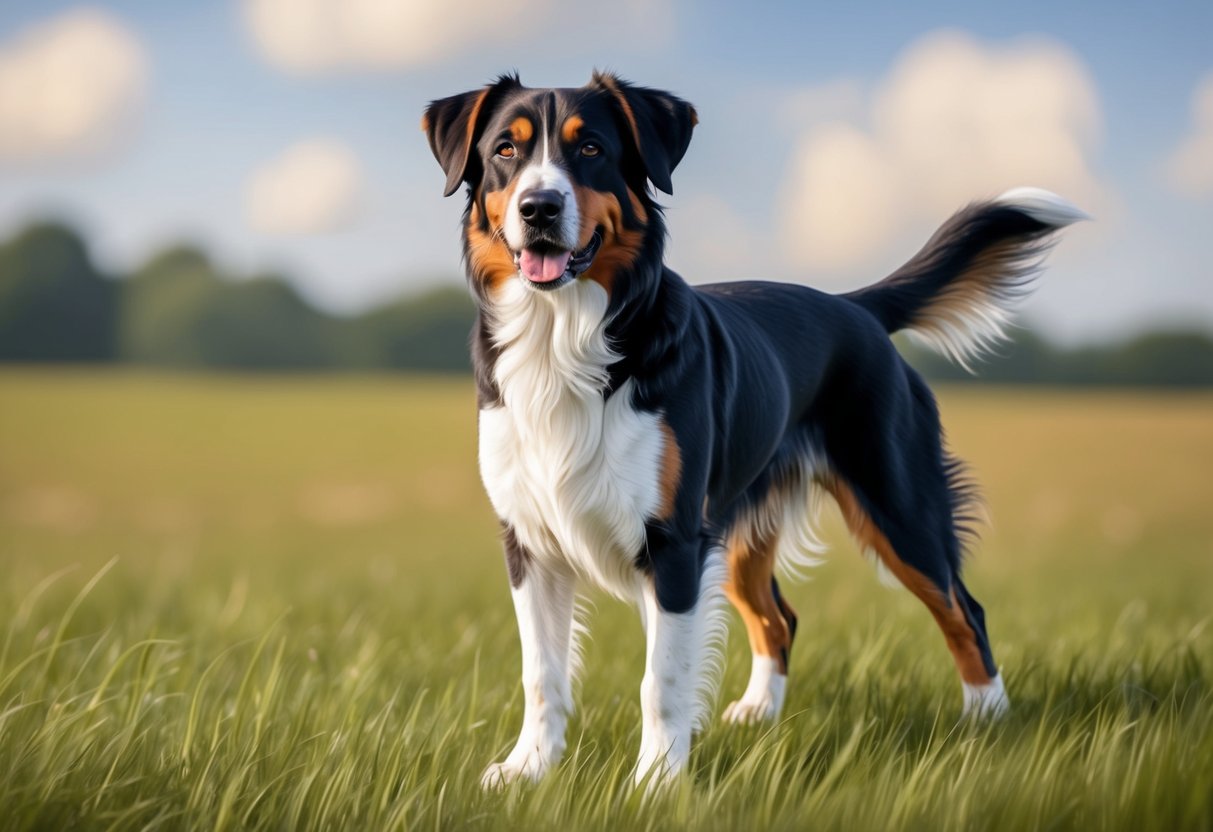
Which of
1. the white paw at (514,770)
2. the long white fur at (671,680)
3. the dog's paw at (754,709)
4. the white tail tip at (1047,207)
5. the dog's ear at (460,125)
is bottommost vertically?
the dog's paw at (754,709)

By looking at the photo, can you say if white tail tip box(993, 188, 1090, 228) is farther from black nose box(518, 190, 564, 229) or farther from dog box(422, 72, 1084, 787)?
black nose box(518, 190, 564, 229)

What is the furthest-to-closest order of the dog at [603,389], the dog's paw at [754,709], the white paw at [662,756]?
the dog's paw at [754,709]
the dog at [603,389]
the white paw at [662,756]

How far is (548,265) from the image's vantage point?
11.6 ft

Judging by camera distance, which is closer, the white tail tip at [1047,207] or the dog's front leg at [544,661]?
the dog's front leg at [544,661]

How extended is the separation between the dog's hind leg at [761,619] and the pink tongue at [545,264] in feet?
5.16


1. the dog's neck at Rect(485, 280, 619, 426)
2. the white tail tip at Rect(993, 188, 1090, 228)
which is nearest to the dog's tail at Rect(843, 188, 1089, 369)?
the white tail tip at Rect(993, 188, 1090, 228)

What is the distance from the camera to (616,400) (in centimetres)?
370

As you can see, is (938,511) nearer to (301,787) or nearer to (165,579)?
(301,787)

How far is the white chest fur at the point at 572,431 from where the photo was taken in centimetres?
368

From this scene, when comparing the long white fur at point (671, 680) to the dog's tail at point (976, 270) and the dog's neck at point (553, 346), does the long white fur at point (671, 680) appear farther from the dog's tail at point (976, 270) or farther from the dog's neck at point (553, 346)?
the dog's tail at point (976, 270)

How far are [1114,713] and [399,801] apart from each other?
2.78 m

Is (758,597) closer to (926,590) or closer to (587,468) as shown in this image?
(926,590)

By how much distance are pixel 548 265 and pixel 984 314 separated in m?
2.64

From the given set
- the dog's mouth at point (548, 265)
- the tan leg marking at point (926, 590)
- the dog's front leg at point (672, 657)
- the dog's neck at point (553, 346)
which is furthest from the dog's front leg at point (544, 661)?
the tan leg marking at point (926, 590)
